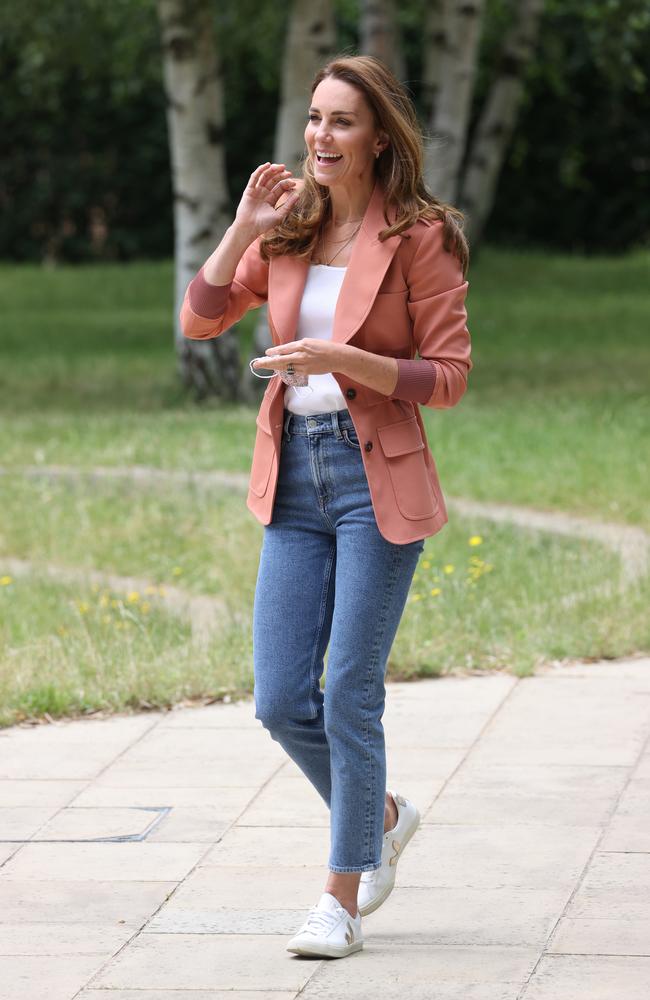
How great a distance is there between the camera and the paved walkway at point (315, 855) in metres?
3.71

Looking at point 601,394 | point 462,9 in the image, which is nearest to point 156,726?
point 601,394

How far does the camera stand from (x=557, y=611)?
273 inches

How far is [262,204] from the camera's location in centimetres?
388

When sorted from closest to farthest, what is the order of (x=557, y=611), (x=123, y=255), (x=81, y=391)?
1. (x=557, y=611)
2. (x=81, y=391)
3. (x=123, y=255)

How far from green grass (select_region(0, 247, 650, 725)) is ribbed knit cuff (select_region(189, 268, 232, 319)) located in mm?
2410

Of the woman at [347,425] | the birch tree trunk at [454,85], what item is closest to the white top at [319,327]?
the woman at [347,425]

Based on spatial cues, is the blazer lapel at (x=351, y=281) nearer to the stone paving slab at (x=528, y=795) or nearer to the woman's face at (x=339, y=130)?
the woman's face at (x=339, y=130)

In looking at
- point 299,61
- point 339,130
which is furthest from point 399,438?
point 299,61

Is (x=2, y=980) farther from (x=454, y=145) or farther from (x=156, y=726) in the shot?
(x=454, y=145)

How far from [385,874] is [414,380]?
1163 millimetres

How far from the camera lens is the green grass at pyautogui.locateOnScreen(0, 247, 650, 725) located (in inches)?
254

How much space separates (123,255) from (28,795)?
2481 cm

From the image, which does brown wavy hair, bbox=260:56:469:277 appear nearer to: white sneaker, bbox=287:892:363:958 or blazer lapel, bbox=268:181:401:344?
blazer lapel, bbox=268:181:401:344

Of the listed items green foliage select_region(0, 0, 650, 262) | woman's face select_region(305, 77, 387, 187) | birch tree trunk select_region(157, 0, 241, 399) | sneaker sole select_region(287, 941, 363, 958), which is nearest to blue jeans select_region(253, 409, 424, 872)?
sneaker sole select_region(287, 941, 363, 958)
